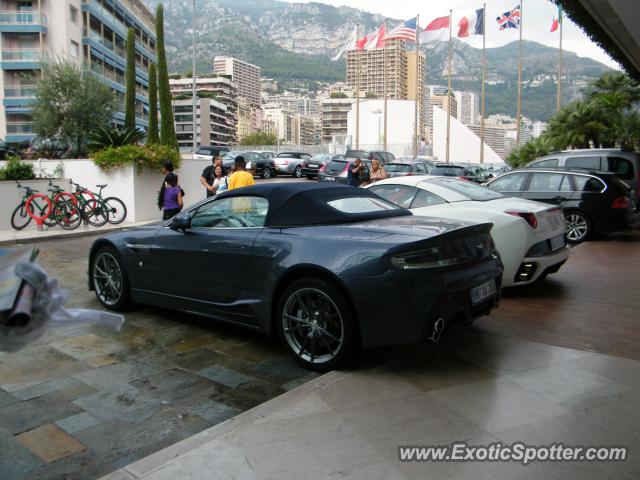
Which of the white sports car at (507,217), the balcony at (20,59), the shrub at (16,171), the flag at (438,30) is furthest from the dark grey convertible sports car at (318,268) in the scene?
the balcony at (20,59)

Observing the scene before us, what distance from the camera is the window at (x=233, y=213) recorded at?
5.44 m

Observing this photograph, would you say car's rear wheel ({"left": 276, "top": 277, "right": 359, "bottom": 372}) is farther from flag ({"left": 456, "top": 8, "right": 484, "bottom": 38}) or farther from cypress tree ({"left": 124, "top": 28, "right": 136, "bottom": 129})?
flag ({"left": 456, "top": 8, "right": 484, "bottom": 38})

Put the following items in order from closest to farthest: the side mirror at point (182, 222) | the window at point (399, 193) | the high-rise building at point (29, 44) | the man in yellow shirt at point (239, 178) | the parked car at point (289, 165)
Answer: the side mirror at point (182, 222) → the window at point (399, 193) → the man in yellow shirt at point (239, 178) → the parked car at point (289, 165) → the high-rise building at point (29, 44)

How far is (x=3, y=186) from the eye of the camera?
14.2 meters

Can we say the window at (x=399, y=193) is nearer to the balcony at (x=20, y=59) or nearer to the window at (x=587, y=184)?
the window at (x=587, y=184)

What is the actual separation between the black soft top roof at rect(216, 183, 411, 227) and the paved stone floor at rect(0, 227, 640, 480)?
3.99ft

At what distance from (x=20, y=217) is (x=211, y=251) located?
1074 centimetres

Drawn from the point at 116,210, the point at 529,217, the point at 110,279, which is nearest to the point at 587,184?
the point at 529,217

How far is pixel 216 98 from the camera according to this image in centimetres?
15612

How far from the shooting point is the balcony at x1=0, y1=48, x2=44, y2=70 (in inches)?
2131

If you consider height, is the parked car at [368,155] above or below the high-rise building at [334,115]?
below

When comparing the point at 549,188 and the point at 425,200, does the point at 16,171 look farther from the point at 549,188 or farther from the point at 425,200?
the point at 549,188

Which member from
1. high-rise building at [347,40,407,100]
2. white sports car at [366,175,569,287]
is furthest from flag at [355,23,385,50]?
high-rise building at [347,40,407,100]

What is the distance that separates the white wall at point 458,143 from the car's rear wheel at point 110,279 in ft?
267
